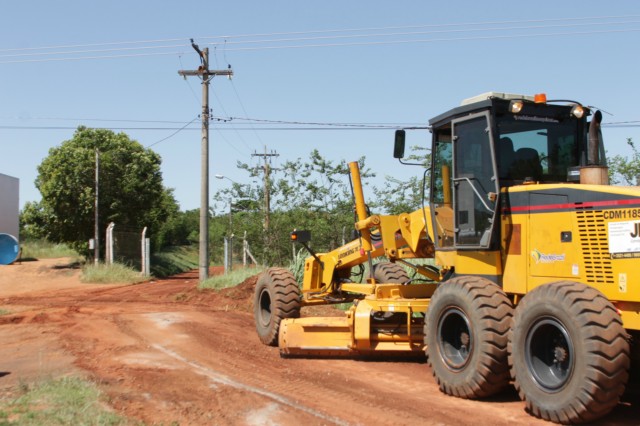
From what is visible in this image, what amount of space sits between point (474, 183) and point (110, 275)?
2337cm

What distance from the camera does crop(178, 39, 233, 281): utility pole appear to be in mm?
24422

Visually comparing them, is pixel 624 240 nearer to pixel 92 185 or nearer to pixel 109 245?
pixel 109 245

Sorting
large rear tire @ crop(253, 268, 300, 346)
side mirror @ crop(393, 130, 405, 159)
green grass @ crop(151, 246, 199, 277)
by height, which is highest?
side mirror @ crop(393, 130, 405, 159)

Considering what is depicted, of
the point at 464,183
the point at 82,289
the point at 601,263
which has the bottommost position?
the point at 82,289

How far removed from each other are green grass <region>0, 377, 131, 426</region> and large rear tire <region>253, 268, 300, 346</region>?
4033 millimetres

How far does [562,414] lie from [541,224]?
2.00m

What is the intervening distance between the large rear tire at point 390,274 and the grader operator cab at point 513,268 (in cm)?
111

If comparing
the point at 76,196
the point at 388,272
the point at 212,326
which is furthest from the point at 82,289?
the point at 388,272

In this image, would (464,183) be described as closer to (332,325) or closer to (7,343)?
(332,325)

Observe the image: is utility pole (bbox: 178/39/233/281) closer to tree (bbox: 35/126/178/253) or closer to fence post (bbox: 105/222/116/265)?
fence post (bbox: 105/222/116/265)

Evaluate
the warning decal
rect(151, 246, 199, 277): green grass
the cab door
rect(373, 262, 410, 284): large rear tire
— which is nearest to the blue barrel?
the cab door

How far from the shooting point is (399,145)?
348 inches

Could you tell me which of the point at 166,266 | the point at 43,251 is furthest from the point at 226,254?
the point at 43,251

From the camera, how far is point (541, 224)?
276 inches
